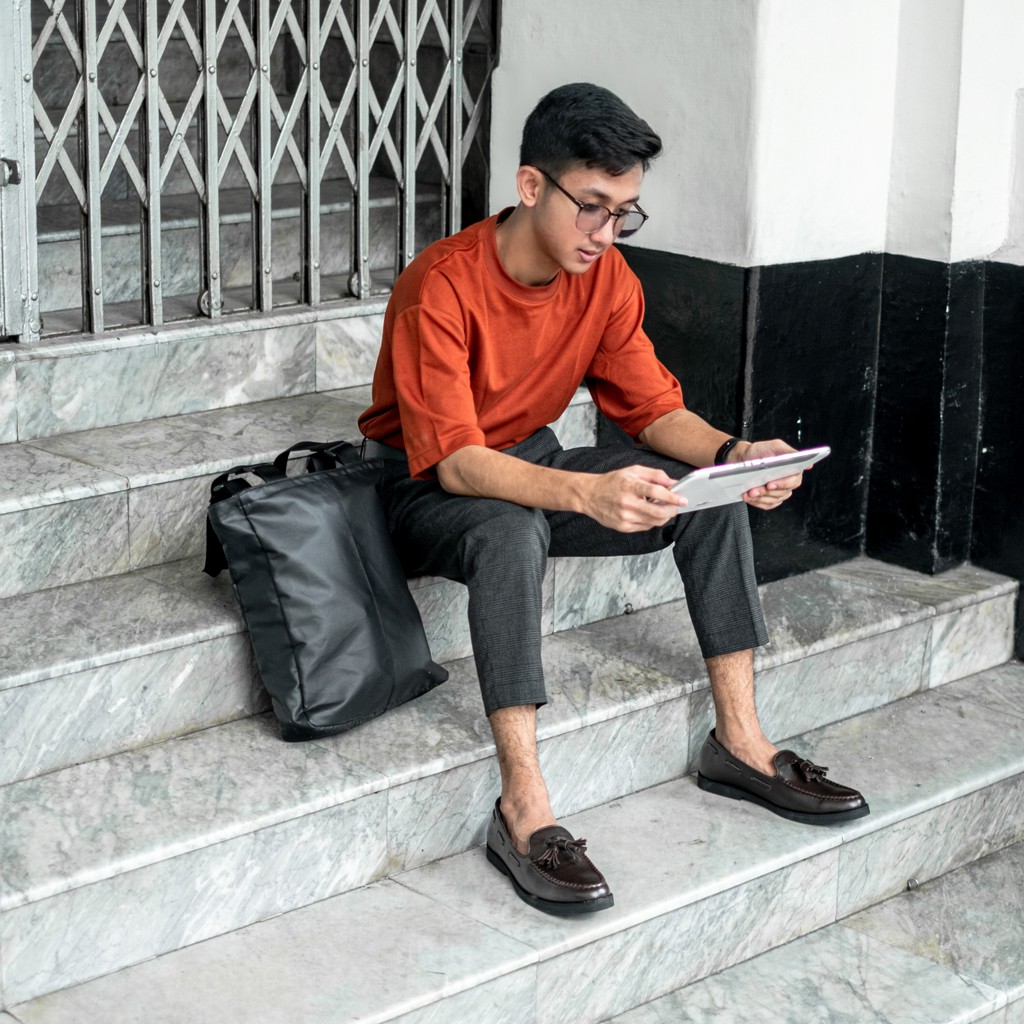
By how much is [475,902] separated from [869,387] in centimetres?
191

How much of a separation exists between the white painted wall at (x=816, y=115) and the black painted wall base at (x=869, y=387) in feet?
0.25

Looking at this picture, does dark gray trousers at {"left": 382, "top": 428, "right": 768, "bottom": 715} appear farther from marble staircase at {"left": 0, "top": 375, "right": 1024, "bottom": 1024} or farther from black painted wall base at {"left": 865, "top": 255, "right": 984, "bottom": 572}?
black painted wall base at {"left": 865, "top": 255, "right": 984, "bottom": 572}

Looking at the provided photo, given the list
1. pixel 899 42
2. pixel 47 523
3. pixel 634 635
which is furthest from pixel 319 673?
pixel 899 42

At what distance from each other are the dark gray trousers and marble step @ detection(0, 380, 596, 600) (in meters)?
0.47

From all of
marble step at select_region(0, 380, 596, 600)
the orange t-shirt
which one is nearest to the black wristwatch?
the orange t-shirt

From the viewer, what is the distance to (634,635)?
3822 millimetres

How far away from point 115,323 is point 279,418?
46 cm

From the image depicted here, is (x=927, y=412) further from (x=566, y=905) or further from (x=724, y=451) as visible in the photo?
(x=566, y=905)

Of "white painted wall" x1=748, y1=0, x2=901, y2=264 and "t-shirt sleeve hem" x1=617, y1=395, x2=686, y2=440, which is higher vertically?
"white painted wall" x1=748, y1=0, x2=901, y2=264

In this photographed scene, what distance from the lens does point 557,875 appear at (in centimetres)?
297

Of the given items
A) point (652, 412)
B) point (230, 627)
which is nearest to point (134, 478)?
point (230, 627)

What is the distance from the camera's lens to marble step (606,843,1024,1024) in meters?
3.08

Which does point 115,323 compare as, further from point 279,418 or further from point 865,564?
point 865,564

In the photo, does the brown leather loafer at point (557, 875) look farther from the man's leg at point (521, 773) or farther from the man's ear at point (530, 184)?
the man's ear at point (530, 184)
